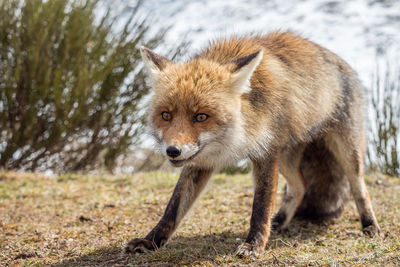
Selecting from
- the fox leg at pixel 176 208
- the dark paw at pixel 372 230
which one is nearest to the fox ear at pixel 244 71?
the fox leg at pixel 176 208

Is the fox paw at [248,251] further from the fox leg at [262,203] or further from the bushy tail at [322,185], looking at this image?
the bushy tail at [322,185]

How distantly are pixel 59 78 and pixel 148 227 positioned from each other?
510 centimetres

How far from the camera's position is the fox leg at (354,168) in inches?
176

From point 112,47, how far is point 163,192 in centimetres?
464

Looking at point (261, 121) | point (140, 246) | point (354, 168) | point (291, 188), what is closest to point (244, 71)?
point (261, 121)

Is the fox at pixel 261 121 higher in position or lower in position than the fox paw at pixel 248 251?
higher

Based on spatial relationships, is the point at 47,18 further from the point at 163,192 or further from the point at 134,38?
the point at 163,192

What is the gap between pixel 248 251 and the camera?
11.0ft

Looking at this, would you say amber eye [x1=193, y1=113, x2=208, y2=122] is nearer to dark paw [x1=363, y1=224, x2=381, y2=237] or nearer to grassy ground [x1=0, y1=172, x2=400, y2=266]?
grassy ground [x1=0, y1=172, x2=400, y2=266]

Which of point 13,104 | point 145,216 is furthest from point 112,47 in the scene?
point 145,216

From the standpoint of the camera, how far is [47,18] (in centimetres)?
889

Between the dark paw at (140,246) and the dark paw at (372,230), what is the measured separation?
2323 millimetres

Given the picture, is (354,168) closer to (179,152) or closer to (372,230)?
(372,230)

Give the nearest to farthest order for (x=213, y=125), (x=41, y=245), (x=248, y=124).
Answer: (x=213, y=125) < (x=248, y=124) < (x=41, y=245)
